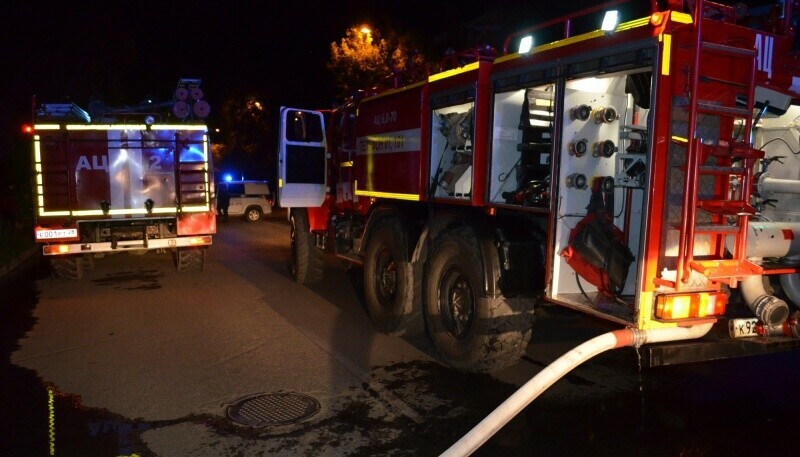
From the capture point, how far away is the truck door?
9375 millimetres

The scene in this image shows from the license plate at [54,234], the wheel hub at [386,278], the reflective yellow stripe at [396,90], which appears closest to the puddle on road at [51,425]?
the wheel hub at [386,278]

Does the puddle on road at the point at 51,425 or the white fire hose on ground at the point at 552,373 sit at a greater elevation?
the white fire hose on ground at the point at 552,373

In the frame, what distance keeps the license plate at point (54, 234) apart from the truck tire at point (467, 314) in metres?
6.91

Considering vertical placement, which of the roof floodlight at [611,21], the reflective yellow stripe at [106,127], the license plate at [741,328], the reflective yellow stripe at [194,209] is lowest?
the license plate at [741,328]

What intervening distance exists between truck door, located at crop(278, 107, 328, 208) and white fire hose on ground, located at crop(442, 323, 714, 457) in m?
6.44

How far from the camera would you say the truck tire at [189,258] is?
37.8 ft

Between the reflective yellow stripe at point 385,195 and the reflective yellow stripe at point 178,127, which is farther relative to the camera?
the reflective yellow stripe at point 178,127

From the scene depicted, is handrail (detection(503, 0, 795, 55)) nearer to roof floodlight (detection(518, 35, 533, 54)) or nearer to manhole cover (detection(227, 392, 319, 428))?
roof floodlight (detection(518, 35, 533, 54))

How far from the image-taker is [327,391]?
5.33 metres

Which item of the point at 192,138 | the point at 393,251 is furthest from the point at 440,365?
the point at 192,138

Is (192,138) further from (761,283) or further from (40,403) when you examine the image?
(761,283)

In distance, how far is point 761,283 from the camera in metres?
4.59

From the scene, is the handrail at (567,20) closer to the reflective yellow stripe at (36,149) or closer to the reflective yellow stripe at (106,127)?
the reflective yellow stripe at (106,127)

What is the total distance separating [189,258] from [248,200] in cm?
1314
